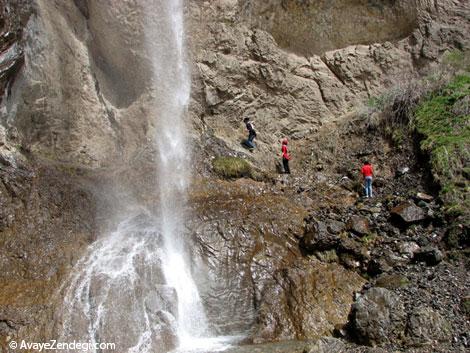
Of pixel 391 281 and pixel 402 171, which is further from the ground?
pixel 402 171

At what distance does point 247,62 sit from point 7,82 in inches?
277

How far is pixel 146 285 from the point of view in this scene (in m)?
10.1

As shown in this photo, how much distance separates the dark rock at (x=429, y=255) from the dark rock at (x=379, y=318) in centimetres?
154

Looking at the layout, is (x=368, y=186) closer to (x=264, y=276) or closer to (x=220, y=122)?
(x=264, y=276)

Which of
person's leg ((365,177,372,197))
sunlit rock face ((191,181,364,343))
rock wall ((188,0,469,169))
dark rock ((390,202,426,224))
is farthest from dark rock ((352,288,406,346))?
rock wall ((188,0,469,169))

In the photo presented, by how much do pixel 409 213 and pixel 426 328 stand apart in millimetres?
3580

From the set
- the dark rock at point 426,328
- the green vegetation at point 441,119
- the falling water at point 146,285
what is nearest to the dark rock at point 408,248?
the green vegetation at point 441,119

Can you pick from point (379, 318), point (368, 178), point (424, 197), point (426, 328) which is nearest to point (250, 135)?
point (368, 178)

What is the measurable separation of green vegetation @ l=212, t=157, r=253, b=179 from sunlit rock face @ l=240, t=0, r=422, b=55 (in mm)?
4689

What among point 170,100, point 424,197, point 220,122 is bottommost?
point 424,197

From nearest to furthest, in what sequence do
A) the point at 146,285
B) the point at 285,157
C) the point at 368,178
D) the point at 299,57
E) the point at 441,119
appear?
1. the point at 146,285
2. the point at 368,178
3. the point at 441,119
4. the point at 285,157
5. the point at 299,57

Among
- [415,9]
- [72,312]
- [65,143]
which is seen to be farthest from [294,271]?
[415,9]

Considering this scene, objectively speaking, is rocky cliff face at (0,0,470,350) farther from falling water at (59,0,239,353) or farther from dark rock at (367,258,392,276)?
falling water at (59,0,239,353)

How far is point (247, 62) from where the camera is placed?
15805 millimetres
